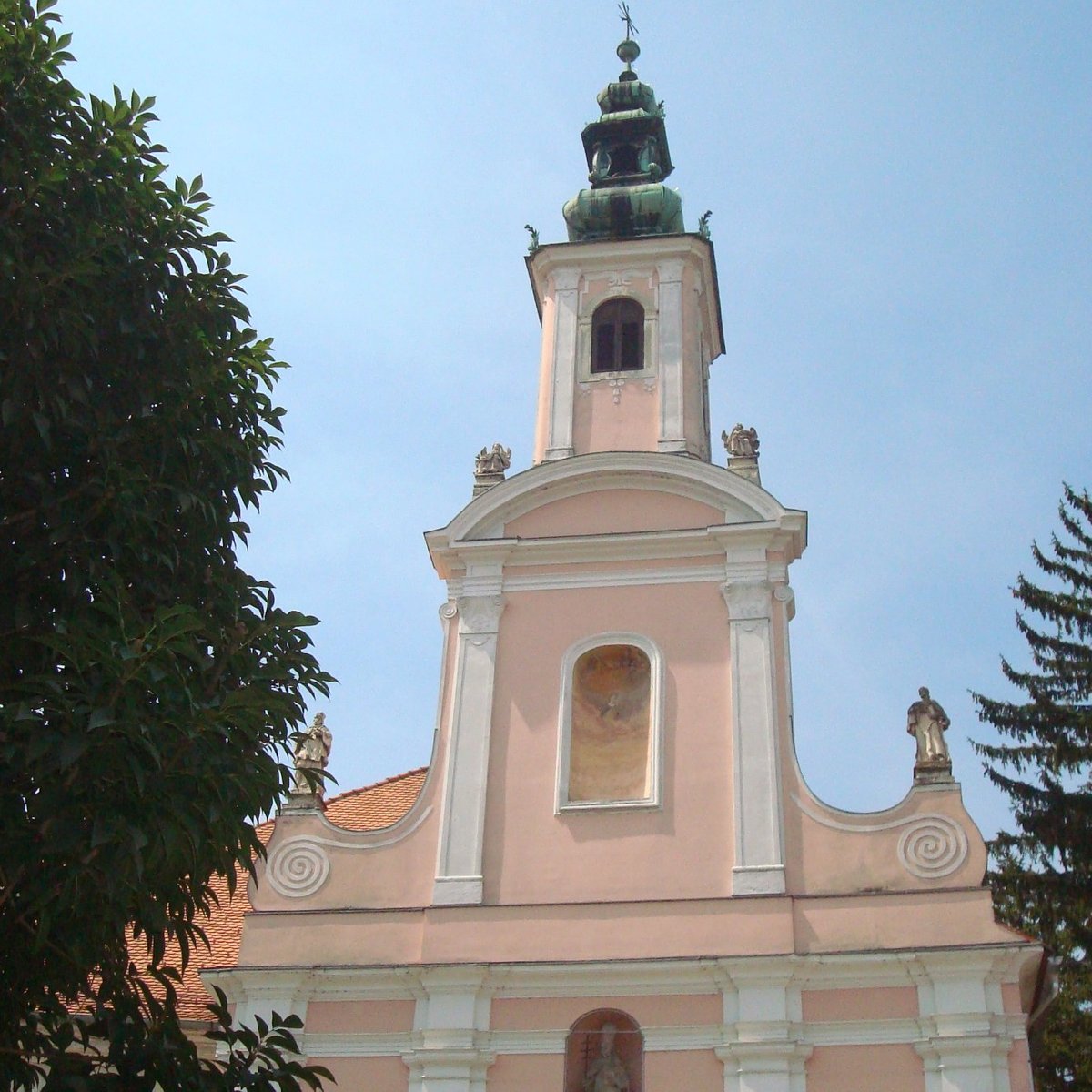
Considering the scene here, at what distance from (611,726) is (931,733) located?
3114 millimetres

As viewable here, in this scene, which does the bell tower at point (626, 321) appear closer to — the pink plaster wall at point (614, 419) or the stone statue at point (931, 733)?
the pink plaster wall at point (614, 419)

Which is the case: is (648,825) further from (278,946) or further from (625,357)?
(625,357)

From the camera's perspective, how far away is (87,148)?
9.26m

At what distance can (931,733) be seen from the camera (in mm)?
14383

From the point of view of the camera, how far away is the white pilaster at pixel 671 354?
17.4 metres

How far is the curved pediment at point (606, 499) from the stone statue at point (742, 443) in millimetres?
794

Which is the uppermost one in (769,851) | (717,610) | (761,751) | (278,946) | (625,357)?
(625,357)

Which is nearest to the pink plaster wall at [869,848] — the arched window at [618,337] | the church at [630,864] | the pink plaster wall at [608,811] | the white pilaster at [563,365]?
the church at [630,864]

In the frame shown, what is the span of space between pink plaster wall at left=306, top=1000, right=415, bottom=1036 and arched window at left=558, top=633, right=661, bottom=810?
2424 millimetres

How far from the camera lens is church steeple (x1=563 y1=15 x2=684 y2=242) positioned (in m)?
19.4

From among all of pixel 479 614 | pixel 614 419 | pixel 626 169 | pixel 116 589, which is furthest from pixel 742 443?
pixel 116 589

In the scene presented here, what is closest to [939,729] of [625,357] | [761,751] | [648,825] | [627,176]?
[761,751]

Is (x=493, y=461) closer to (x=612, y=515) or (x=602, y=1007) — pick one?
(x=612, y=515)

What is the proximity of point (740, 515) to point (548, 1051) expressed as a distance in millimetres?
5754
